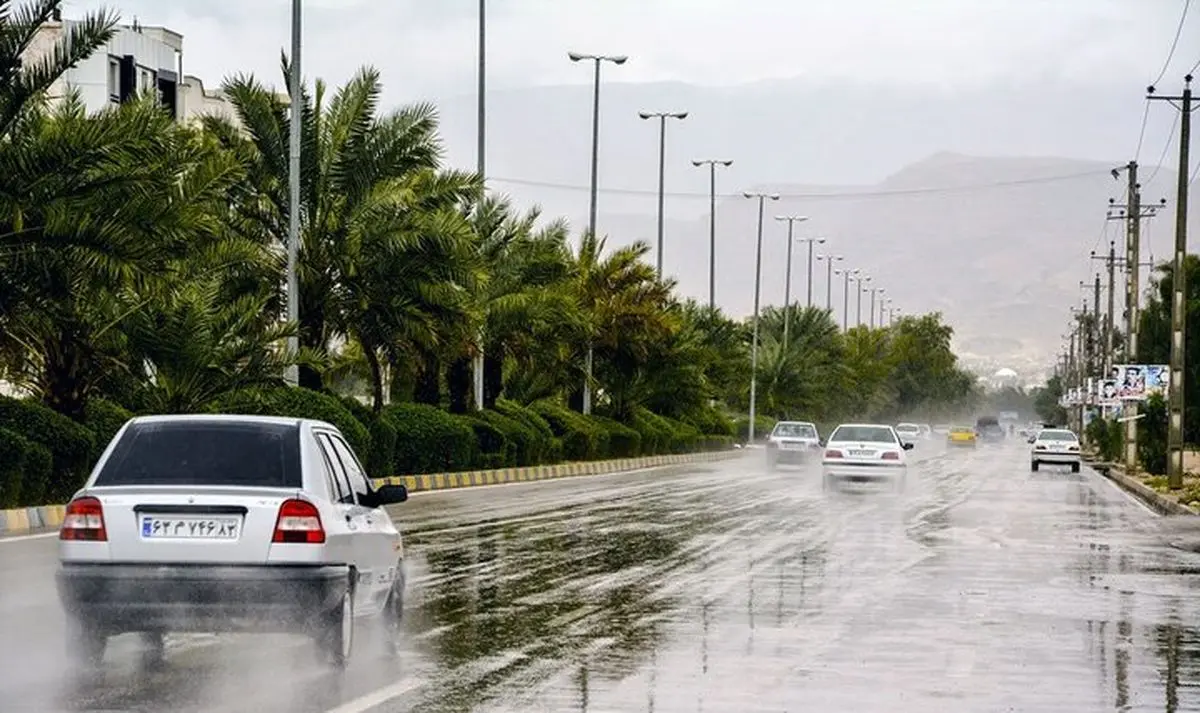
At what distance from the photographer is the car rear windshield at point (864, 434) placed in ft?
152

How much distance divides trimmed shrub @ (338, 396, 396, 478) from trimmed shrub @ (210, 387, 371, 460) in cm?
103

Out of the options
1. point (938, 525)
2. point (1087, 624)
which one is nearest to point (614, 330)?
point (938, 525)

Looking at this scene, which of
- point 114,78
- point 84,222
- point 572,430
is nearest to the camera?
point 84,222

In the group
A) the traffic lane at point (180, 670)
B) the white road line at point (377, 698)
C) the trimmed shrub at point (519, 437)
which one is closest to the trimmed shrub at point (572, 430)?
Answer: the trimmed shrub at point (519, 437)

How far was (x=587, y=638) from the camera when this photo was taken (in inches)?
559

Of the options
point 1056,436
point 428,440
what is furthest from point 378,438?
point 1056,436

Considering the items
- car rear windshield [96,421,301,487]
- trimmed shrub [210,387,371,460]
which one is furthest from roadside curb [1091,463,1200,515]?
car rear windshield [96,421,301,487]

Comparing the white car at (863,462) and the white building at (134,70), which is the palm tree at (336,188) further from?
the white building at (134,70)

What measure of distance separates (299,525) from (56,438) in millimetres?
17602

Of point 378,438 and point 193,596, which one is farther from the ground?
point 378,438

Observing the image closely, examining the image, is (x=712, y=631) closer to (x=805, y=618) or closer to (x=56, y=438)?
(x=805, y=618)

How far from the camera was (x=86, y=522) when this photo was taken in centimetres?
1176

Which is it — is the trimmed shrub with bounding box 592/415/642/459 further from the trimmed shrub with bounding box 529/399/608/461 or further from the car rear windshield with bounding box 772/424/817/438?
the car rear windshield with bounding box 772/424/817/438

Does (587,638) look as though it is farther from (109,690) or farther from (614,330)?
(614,330)
